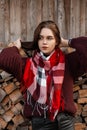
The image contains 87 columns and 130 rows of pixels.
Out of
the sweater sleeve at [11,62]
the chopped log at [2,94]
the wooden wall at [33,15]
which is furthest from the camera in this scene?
the wooden wall at [33,15]

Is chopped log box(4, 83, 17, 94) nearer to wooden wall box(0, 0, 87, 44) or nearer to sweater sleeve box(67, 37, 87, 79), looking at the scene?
wooden wall box(0, 0, 87, 44)

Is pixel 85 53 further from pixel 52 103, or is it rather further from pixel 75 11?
pixel 75 11

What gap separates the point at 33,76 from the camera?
4449 millimetres

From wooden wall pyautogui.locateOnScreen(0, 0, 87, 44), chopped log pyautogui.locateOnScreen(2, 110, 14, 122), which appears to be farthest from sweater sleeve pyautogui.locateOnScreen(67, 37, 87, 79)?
wooden wall pyautogui.locateOnScreen(0, 0, 87, 44)

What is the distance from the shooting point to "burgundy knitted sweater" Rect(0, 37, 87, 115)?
435 cm

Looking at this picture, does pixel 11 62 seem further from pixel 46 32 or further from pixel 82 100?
pixel 82 100

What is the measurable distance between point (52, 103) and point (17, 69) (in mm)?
435

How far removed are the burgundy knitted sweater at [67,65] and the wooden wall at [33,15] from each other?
5.86 feet

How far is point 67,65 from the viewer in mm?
4469

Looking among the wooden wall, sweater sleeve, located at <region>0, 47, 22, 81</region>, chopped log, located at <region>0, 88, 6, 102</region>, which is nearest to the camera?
sweater sleeve, located at <region>0, 47, 22, 81</region>

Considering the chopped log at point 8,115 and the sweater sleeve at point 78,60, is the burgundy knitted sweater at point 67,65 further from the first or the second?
the chopped log at point 8,115

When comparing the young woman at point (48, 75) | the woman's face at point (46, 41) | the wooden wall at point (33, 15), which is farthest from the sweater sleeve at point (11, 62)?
the wooden wall at point (33, 15)

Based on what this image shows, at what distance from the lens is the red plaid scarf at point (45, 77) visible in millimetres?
4367

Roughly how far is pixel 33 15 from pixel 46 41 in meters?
1.96
